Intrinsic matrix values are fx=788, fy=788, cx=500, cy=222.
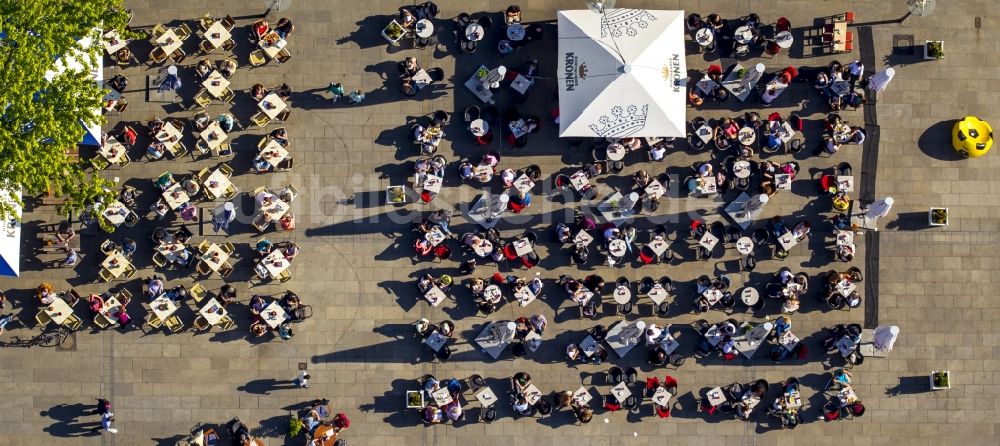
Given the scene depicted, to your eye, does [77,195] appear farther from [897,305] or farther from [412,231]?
[897,305]

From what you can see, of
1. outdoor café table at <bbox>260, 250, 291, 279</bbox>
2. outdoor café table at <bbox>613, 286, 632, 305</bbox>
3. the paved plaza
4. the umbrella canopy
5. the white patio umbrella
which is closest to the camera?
the umbrella canopy

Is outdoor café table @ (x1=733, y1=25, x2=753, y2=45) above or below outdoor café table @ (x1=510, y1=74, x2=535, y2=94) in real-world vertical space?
above

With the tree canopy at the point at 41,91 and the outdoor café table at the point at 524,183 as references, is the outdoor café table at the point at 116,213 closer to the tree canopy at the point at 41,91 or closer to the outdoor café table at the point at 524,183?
the tree canopy at the point at 41,91

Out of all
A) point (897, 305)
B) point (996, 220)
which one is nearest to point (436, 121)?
point (897, 305)

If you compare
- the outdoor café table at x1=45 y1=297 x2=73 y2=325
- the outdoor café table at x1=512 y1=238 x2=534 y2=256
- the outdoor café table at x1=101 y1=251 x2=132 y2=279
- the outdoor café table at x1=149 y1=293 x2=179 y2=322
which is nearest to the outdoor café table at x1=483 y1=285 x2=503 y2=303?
the outdoor café table at x1=512 y1=238 x2=534 y2=256

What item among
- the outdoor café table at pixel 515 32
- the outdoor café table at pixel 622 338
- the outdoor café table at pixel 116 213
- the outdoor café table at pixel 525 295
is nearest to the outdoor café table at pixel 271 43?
the outdoor café table at pixel 116 213

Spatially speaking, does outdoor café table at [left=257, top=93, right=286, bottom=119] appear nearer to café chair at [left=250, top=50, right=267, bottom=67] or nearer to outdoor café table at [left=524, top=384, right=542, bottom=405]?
café chair at [left=250, top=50, right=267, bottom=67]
